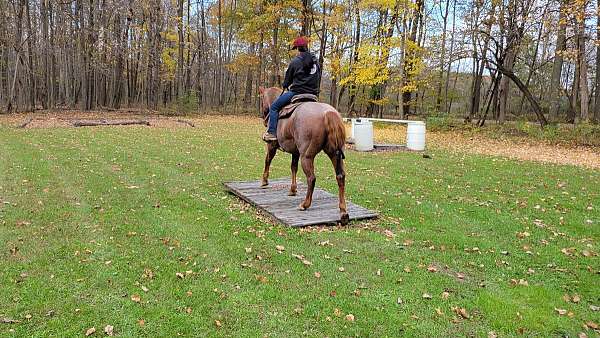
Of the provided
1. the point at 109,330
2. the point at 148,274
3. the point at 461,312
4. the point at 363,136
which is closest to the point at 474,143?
the point at 363,136

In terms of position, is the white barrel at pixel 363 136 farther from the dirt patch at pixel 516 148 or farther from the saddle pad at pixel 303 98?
the saddle pad at pixel 303 98

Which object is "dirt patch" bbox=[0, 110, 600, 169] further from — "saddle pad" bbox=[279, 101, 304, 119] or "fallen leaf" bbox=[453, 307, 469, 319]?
"fallen leaf" bbox=[453, 307, 469, 319]

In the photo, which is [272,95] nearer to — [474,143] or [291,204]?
[291,204]

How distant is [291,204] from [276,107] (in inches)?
61.8

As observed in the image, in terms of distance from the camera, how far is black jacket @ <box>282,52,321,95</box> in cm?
675

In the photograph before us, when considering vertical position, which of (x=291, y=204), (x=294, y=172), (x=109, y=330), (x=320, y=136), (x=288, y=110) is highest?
(x=288, y=110)

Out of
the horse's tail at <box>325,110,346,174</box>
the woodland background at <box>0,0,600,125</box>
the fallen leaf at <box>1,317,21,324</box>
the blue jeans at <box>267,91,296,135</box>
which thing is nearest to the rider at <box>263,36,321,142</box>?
the blue jeans at <box>267,91,296,135</box>

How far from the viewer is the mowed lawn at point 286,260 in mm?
3723

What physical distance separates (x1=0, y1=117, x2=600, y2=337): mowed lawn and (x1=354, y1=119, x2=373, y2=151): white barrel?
17.3ft

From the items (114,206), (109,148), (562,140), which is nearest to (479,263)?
(114,206)

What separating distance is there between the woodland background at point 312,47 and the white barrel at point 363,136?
23.9 feet

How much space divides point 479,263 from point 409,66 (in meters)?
21.2

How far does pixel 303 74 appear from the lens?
6809mm

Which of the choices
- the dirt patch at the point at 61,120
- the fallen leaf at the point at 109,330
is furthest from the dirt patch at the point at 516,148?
the fallen leaf at the point at 109,330
